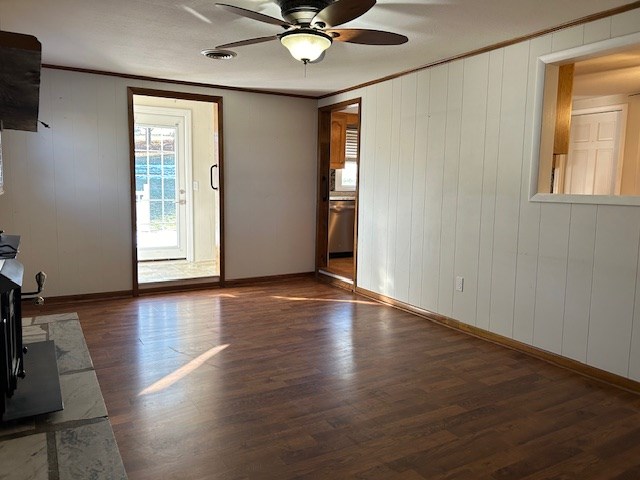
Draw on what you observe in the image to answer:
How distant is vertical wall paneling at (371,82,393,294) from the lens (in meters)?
4.71

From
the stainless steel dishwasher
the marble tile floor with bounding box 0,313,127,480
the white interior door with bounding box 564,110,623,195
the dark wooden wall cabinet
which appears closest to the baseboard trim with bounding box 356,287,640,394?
the stainless steel dishwasher

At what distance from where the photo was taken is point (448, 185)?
4.02m

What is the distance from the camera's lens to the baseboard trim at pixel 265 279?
554cm

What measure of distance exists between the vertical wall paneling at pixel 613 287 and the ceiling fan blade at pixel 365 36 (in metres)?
1.63

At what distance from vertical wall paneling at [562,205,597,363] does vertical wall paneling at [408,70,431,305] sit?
4.65 ft

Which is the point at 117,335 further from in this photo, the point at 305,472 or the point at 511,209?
the point at 511,209

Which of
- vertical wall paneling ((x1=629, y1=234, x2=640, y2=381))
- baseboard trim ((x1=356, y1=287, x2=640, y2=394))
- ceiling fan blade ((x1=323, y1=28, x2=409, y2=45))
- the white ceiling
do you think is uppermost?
the white ceiling

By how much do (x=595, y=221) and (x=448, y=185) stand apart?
128 centimetres

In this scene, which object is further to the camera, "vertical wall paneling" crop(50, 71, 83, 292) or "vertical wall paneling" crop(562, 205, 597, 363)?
"vertical wall paneling" crop(50, 71, 83, 292)

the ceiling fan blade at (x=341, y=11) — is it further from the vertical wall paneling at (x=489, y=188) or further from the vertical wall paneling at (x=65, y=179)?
the vertical wall paneling at (x=65, y=179)

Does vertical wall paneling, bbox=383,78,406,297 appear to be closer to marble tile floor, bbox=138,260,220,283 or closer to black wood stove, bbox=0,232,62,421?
marble tile floor, bbox=138,260,220,283

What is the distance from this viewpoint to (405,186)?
14.8 feet

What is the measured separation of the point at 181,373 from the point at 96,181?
8.57ft

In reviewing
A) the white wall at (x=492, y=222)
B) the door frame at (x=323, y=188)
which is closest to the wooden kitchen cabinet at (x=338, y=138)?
the door frame at (x=323, y=188)
